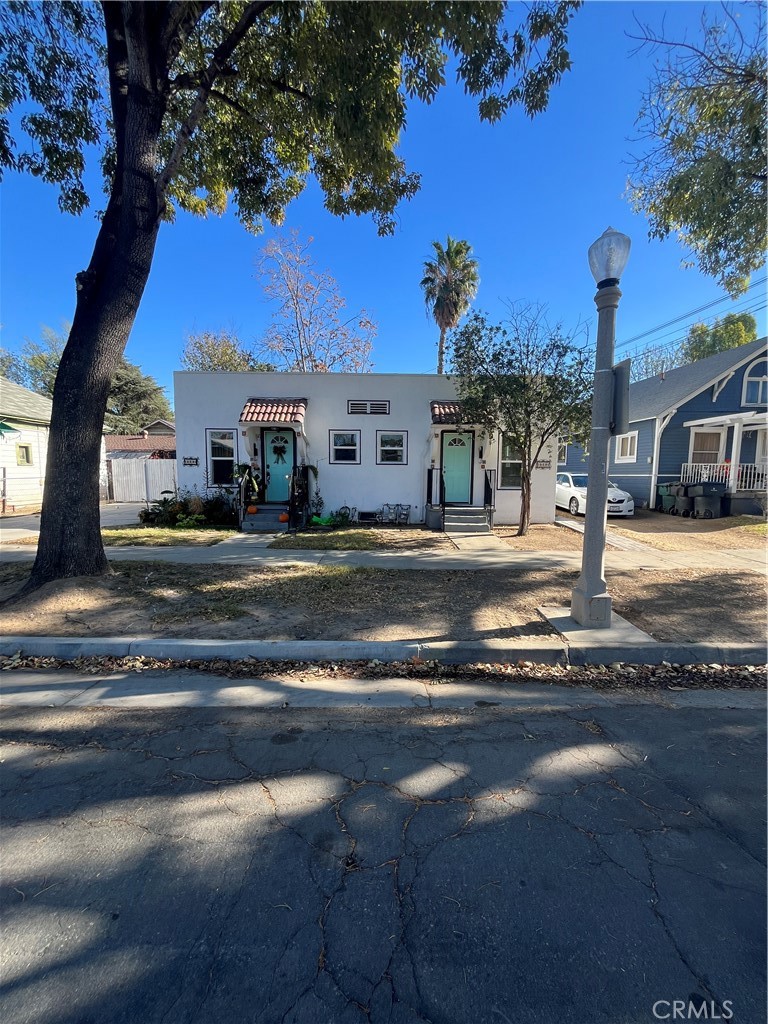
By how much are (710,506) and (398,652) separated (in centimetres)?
1593

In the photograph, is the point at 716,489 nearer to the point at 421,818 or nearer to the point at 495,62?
the point at 495,62

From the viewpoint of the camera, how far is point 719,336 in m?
36.3

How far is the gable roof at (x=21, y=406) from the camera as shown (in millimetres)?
17703

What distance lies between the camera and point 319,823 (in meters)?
2.28

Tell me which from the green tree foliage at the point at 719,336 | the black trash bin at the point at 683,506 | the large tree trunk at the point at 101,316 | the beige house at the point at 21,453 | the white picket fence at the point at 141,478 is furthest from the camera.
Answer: the green tree foliage at the point at 719,336

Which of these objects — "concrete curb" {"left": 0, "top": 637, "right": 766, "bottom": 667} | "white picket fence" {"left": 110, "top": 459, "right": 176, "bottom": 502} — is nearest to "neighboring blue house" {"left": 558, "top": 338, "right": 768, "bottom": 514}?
"concrete curb" {"left": 0, "top": 637, "right": 766, "bottom": 667}

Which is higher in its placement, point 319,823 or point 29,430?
point 29,430

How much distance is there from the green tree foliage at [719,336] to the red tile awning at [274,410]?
3592 centimetres

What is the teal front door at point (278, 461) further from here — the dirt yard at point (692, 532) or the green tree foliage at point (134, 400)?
the green tree foliage at point (134, 400)

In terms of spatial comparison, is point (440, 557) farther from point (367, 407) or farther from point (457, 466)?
point (367, 407)

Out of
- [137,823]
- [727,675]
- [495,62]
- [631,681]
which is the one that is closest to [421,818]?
[137,823]

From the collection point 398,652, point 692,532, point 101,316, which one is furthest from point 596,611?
point 692,532

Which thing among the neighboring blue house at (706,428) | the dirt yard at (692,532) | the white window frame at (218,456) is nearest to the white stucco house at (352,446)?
the white window frame at (218,456)

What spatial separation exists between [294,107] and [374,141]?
294 cm
